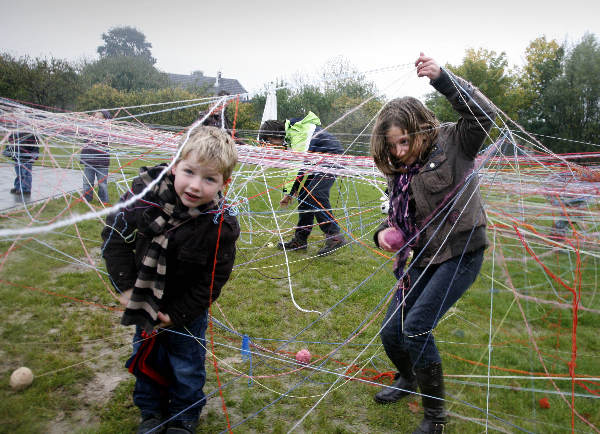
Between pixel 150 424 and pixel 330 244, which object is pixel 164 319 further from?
pixel 330 244

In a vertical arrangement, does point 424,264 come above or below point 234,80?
below

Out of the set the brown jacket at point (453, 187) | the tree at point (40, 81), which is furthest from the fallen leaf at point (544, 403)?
the tree at point (40, 81)

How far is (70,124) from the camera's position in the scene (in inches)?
100

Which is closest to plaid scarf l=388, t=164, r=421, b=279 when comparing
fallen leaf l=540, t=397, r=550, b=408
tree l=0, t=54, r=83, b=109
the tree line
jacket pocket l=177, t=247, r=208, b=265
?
jacket pocket l=177, t=247, r=208, b=265

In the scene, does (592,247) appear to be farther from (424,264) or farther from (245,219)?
(245,219)

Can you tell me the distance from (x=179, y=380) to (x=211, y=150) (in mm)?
1089

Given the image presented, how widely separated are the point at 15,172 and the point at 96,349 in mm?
1208

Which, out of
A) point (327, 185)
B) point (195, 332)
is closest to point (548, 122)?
point (327, 185)

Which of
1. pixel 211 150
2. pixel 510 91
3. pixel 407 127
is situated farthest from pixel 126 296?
pixel 510 91

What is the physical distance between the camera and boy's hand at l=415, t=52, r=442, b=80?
5.86 feet

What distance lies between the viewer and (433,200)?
1827 mm

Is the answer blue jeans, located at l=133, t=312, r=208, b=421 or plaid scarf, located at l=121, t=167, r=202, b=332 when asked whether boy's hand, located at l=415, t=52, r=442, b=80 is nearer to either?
plaid scarf, located at l=121, t=167, r=202, b=332

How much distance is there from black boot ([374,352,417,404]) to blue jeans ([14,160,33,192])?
2.23m

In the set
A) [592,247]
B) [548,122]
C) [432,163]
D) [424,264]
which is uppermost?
[548,122]
